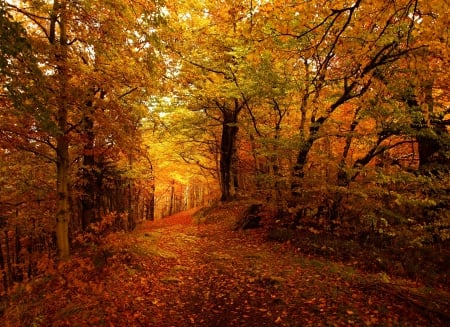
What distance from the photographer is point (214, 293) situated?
A: 7.64m

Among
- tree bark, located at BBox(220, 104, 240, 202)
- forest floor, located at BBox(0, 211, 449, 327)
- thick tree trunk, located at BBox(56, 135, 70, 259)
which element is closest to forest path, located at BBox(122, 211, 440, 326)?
forest floor, located at BBox(0, 211, 449, 327)

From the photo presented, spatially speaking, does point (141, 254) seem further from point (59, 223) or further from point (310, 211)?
point (310, 211)

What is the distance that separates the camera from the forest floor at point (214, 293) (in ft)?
20.3

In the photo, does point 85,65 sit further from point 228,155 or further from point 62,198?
point 228,155

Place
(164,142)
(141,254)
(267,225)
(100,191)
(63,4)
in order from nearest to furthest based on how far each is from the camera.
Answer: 1. (63,4)
2. (141,254)
3. (267,225)
4. (100,191)
5. (164,142)

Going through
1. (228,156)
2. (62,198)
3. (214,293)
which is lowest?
(214,293)

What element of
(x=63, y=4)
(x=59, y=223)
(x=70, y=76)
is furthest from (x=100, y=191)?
(x=63, y=4)

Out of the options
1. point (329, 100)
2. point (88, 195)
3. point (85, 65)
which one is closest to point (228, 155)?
point (88, 195)

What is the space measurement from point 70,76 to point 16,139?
2.16 m

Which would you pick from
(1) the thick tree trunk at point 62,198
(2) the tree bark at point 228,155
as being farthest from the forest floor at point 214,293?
(2) the tree bark at point 228,155

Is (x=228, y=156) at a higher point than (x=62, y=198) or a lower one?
higher

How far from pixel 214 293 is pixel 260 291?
3.56 feet

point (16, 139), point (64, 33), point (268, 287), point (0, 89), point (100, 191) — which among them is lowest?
point (268, 287)

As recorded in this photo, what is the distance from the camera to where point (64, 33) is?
8.73 metres
